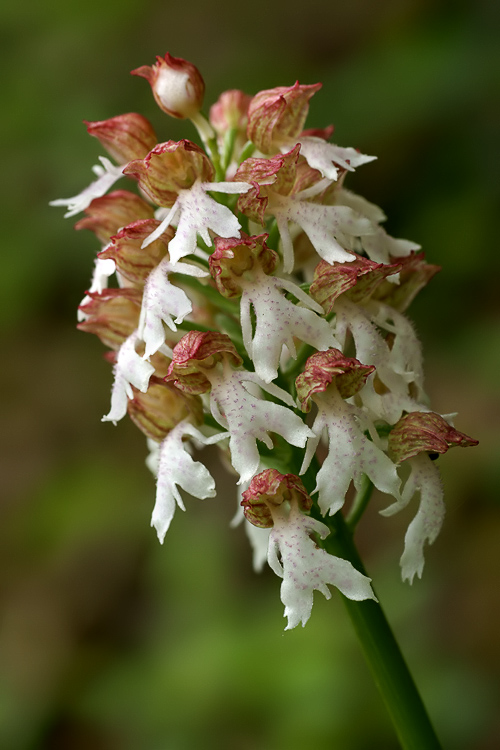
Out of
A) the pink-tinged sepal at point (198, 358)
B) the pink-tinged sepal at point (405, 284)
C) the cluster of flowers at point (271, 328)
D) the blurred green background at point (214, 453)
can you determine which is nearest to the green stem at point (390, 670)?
the cluster of flowers at point (271, 328)

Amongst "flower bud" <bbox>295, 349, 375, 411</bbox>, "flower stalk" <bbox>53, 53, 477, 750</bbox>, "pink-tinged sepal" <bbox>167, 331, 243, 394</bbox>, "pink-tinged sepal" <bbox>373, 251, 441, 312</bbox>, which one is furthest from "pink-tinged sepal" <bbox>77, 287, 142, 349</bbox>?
"pink-tinged sepal" <bbox>373, 251, 441, 312</bbox>

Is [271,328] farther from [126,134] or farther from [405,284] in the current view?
[126,134]

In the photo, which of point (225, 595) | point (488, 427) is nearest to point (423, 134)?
point (488, 427)

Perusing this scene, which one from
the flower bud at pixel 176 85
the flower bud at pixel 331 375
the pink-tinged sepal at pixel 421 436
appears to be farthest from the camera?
the flower bud at pixel 176 85

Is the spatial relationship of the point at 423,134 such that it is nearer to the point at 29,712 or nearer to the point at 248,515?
the point at 29,712

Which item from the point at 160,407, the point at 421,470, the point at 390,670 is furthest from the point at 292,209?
the point at 390,670

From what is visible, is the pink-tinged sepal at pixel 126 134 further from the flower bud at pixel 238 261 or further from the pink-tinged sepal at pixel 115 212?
the flower bud at pixel 238 261
